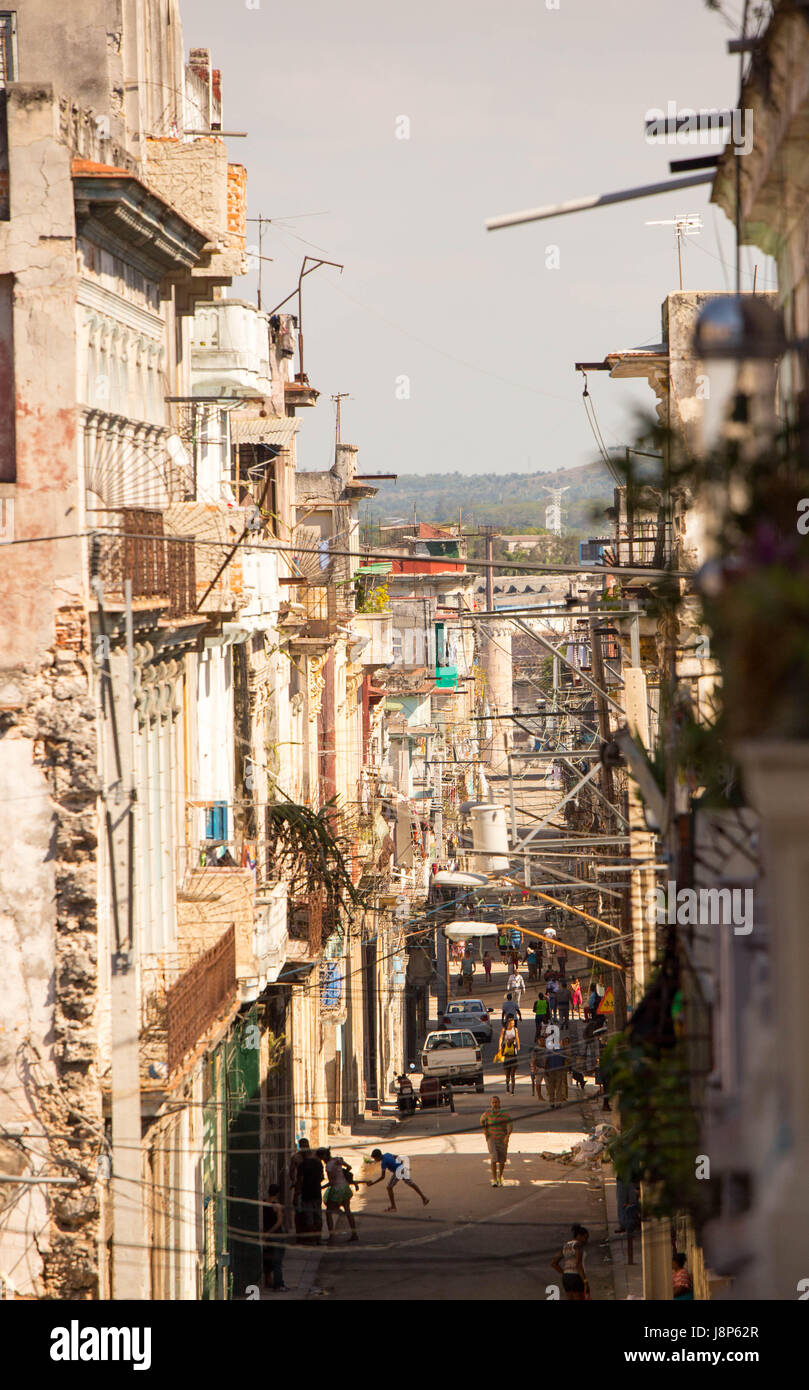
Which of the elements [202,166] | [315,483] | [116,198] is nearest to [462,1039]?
[315,483]

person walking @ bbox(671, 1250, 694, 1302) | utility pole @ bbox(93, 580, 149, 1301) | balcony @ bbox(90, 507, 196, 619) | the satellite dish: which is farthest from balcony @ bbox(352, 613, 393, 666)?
utility pole @ bbox(93, 580, 149, 1301)

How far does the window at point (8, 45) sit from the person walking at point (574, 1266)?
1377 cm

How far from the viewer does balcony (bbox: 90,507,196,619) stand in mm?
15703

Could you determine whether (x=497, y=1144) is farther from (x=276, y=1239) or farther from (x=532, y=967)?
(x=532, y=967)

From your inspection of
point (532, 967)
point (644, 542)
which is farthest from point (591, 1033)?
point (532, 967)

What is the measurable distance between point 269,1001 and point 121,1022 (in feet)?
43.4

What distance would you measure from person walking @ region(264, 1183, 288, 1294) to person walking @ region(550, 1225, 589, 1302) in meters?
3.35

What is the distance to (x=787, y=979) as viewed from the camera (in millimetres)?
5176

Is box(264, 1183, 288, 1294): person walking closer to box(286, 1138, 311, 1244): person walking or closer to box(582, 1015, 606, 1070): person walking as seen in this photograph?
box(286, 1138, 311, 1244): person walking

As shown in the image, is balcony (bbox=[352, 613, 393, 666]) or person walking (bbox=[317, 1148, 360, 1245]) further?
balcony (bbox=[352, 613, 393, 666])

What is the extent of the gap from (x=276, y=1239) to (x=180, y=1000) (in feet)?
25.5

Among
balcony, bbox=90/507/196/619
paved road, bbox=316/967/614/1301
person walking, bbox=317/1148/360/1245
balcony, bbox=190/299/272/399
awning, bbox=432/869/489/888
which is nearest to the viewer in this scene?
balcony, bbox=90/507/196/619

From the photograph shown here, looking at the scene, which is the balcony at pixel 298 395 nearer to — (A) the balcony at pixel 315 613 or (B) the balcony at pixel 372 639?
(A) the balcony at pixel 315 613

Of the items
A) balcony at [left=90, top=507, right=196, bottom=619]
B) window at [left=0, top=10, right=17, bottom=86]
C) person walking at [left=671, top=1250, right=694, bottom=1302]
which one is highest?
window at [left=0, top=10, right=17, bottom=86]
